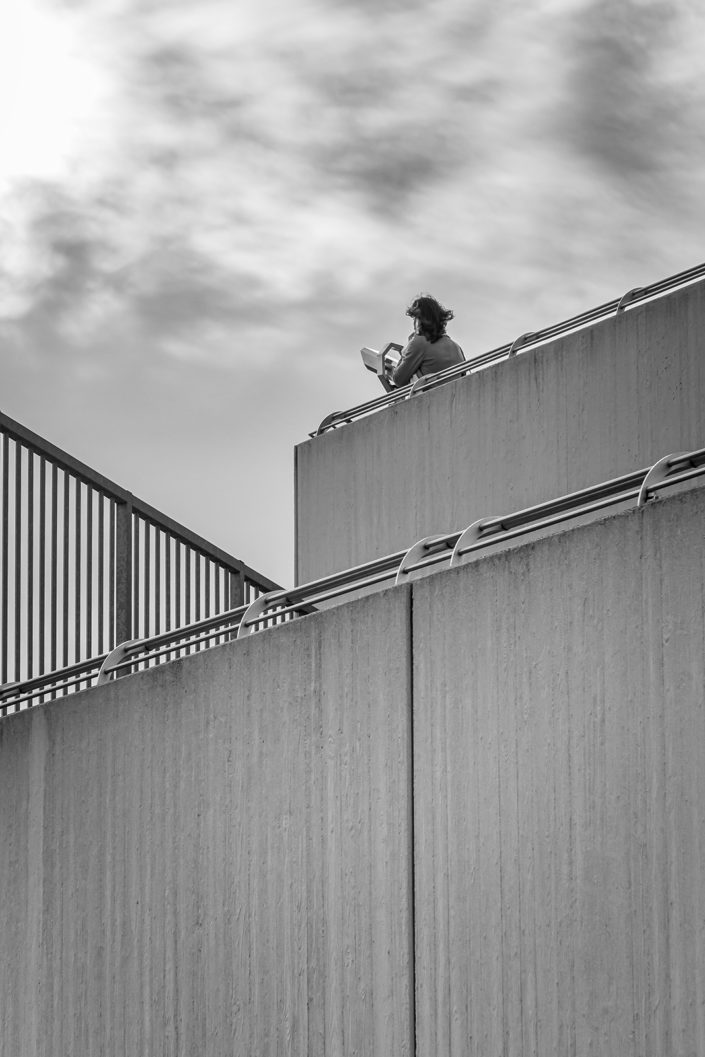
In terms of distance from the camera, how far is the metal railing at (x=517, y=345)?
11.3 meters

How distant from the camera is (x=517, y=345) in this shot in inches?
478

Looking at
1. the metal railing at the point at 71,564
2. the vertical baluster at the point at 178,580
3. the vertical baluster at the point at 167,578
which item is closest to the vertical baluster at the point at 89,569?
the metal railing at the point at 71,564

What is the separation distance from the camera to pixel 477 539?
26.6 feet

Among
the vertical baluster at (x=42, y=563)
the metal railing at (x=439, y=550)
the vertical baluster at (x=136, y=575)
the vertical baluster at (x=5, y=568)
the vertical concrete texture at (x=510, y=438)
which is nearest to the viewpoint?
the metal railing at (x=439, y=550)

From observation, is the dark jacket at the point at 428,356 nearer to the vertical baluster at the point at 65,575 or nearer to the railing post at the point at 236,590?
the railing post at the point at 236,590

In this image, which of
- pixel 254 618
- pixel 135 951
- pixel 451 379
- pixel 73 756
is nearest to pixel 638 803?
pixel 254 618

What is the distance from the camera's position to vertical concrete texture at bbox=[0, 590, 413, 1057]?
782 centimetres

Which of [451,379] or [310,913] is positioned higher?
[451,379]

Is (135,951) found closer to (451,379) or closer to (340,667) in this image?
(340,667)

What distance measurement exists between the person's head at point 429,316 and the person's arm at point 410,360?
0.08m

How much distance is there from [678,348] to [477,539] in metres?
3.14

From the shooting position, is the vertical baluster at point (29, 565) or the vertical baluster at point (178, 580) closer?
the vertical baluster at point (29, 565)

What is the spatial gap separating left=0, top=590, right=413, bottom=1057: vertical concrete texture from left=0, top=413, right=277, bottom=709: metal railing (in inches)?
31.9

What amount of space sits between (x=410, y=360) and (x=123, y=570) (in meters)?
2.84
